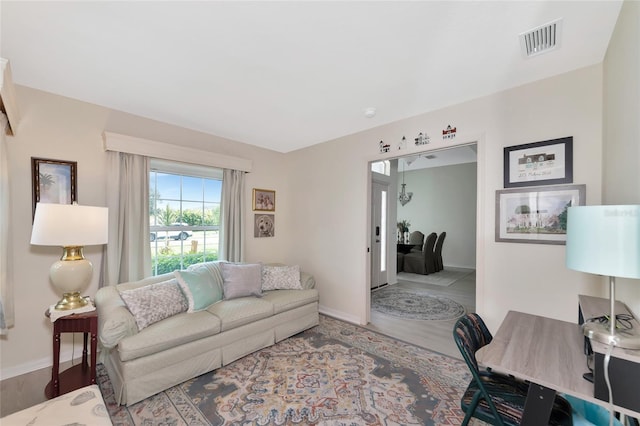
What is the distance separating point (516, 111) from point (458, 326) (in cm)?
200

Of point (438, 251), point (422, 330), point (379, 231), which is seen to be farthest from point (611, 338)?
point (438, 251)

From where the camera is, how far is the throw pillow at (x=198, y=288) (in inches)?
101

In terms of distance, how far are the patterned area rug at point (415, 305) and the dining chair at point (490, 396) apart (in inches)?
83.9

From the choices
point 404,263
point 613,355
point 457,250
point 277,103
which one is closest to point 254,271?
point 277,103

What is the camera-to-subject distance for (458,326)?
152 centimetres

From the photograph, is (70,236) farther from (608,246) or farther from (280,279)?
(608,246)

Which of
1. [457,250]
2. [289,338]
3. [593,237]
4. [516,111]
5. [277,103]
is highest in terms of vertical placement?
[277,103]

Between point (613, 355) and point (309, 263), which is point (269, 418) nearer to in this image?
point (613, 355)

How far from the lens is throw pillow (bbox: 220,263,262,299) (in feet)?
9.55

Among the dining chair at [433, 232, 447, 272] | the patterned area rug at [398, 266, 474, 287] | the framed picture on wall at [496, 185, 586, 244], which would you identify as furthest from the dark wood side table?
the dining chair at [433, 232, 447, 272]

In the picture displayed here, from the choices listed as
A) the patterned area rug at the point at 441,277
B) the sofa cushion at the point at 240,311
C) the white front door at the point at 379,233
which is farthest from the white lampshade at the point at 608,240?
the patterned area rug at the point at 441,277

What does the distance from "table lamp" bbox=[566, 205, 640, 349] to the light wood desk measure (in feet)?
0.63

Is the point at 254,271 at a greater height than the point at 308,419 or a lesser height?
greater

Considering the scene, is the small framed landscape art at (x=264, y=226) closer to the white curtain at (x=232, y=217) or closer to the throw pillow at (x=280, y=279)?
the white curtain at (x=232, y=217)
